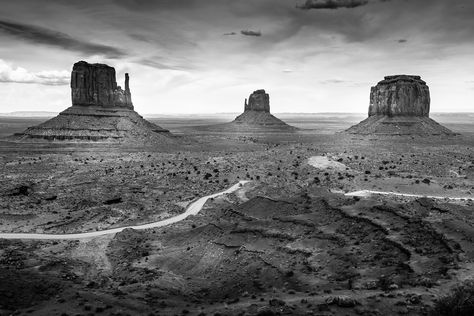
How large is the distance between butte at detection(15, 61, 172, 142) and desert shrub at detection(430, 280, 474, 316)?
134 m

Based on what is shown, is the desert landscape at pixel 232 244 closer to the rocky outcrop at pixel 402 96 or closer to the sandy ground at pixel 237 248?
the sandy ground at pixel 237 248

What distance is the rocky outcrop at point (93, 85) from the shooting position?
6093 inches

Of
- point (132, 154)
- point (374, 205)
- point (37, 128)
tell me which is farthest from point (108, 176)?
point (37, 128)

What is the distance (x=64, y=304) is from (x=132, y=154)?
9438 cm

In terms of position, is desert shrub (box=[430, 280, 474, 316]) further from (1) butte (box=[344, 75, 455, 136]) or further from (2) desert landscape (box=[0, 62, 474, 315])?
(1) butte (box=[344, 75, 455, 136])

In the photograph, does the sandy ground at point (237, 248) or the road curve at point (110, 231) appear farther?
the road curve at point (110, 231)

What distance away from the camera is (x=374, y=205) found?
40562mm

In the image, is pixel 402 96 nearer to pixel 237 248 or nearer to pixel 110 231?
pixel 110 231

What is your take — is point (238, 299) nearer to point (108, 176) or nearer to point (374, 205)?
point (374, 205)

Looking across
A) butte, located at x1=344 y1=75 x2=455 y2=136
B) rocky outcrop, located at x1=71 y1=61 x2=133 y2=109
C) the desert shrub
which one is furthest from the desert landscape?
butte, located at x1=344 y1=75 x2=455 y2=136

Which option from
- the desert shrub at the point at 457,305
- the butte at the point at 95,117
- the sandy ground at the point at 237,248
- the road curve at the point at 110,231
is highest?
the butte at the point at 95,117

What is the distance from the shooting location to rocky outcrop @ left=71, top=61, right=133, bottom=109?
155 m

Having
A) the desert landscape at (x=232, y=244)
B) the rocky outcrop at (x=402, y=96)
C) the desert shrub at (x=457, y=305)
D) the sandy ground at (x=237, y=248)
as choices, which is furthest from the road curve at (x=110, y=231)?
the rocky outcrop at (x=402, y=96)

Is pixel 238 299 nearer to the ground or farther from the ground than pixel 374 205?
nearer to the ground
